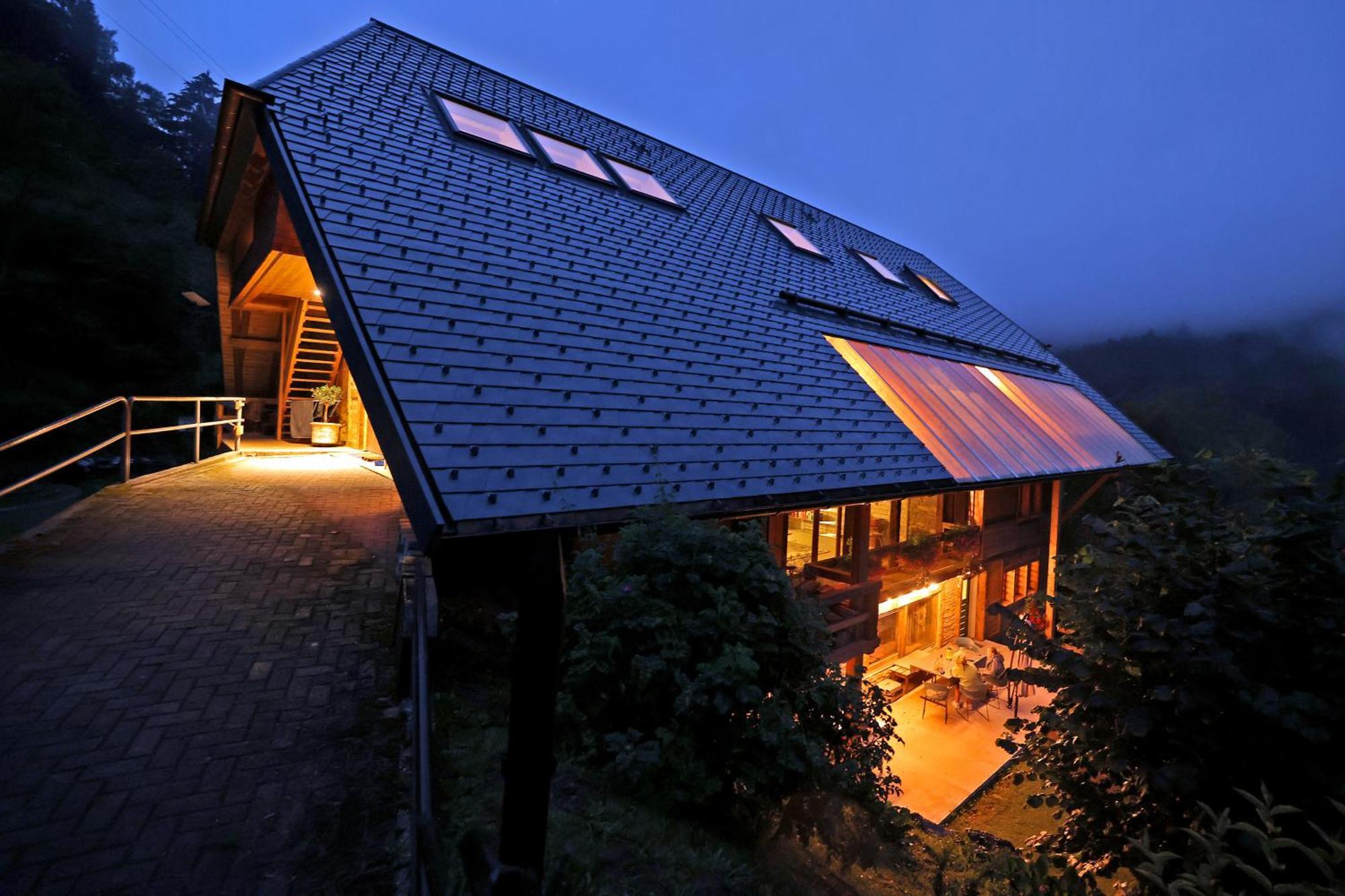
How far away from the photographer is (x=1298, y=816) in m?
2.91

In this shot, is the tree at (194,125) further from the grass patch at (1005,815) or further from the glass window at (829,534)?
the grass patch at (1005,815)

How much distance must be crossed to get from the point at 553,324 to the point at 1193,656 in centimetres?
476

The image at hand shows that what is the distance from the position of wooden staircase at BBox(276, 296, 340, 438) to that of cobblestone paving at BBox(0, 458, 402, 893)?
8.04m

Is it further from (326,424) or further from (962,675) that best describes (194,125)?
(962,675)

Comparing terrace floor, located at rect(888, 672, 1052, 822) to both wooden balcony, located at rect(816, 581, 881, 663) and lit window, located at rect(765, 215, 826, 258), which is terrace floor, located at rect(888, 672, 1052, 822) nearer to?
wooden balcony, located at rect(816, 581, 881, 663)

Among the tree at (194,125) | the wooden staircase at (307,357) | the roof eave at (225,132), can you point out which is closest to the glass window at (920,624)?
the roof eave at (225,132)

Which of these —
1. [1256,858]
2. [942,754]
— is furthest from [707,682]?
[942,754]

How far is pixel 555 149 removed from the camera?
342 inches

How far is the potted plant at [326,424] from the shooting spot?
15008 mm

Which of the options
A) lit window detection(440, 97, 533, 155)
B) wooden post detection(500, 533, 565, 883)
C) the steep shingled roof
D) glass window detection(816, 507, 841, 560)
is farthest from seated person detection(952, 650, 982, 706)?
lit window detection(440, 97, 533, 155)

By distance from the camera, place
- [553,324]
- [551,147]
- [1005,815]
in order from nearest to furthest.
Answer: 1. [553,324]
2. [1005,815]
3. [551,147]

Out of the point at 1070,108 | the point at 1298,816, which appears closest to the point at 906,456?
the point at 1298,816

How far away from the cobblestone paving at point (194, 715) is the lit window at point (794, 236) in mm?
9045

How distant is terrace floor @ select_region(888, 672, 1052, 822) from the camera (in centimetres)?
843
